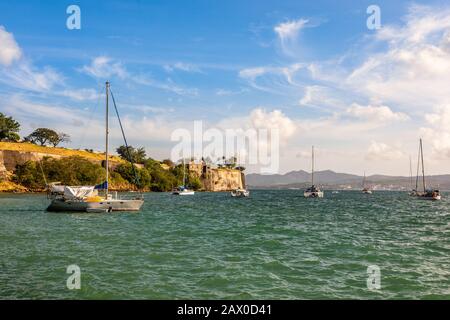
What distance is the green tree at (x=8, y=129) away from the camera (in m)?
131

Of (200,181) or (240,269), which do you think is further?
(200,181)

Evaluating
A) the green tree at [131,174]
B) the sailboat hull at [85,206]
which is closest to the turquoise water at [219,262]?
the sailboat hull at [85,206]

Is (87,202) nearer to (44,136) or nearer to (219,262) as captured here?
(219,262)

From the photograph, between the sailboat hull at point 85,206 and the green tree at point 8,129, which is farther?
the green tree at point 8,129

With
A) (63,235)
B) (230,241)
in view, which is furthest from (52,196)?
(230,241)

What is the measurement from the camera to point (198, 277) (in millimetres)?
17203

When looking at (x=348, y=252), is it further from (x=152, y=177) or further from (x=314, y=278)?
(x=152, y=177)

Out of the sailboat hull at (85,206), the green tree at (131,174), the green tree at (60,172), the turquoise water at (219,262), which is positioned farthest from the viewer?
the green tree at (131,174)

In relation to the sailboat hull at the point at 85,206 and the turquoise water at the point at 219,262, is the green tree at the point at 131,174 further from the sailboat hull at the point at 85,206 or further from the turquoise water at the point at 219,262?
the turquoise water at the point at 219,262

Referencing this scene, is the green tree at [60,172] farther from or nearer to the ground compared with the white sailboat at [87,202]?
farther from the ground

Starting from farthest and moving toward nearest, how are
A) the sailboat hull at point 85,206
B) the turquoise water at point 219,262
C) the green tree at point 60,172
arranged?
the green tree at point 60,172 < the sailboat hull at point 85,206 < the turquoise water at point 219,262

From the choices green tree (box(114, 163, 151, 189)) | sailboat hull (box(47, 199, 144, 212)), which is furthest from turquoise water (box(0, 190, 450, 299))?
green tree (box(114, 163, 151, 189))

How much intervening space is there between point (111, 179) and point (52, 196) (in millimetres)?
82220

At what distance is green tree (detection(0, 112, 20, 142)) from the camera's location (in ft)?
429
